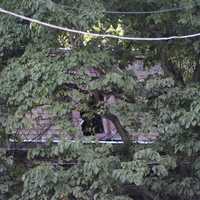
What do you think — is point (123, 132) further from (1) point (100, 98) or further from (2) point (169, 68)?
(2) point (169, 68)

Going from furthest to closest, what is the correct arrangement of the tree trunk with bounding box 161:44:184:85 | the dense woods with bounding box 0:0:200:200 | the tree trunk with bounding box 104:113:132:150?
the tree trunk with bounding box 161:44:184:85
the tree trunk with bounding box 104:113:132:150
the dense woods with bounding box 0:0:200:200

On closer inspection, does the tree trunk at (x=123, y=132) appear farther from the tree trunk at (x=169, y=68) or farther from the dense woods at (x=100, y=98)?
the tree trunk at (x=169, y=68)

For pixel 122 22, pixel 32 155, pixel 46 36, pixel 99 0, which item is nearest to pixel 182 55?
pixel 122 22

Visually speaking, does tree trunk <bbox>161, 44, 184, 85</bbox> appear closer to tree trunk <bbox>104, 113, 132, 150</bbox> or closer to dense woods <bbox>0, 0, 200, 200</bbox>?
dense woods <bbox>0, 0, 200, 200</bbox>

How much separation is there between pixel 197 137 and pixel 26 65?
7.88ft

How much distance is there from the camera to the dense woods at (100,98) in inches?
267

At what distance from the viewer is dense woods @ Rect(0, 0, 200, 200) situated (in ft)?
22.2

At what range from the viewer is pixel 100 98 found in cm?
736

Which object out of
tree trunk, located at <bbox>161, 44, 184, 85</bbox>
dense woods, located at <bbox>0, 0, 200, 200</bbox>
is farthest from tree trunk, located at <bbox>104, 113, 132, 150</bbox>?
tree trunk, located at <bbox>161, 44, 184, 85</bbox>

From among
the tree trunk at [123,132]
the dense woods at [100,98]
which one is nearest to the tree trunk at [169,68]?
the dense woods at [100,98]

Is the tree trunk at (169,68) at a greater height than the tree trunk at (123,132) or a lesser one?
greater

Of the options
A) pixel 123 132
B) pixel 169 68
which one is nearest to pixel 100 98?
pixel 123 132

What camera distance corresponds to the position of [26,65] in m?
7.07

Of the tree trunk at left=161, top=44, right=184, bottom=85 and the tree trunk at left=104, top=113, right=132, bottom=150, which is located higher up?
the tree trunk at left=161, top=44, right=184, bottom=85
